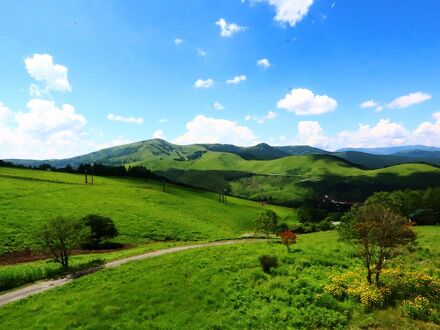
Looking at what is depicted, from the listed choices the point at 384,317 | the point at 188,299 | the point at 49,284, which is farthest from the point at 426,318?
the point at 49,284

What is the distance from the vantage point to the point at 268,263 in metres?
33.4

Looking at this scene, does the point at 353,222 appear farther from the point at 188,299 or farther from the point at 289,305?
the point at 188,299

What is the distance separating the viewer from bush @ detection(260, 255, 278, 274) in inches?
1296

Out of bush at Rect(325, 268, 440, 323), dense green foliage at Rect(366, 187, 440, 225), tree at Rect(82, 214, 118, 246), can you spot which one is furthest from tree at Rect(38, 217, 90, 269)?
dense green foliage at Rect(366, 187, 440, 225)

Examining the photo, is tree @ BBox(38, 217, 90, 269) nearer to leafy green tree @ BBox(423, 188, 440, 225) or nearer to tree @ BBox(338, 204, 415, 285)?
tree @ BBox(338, 204, 415, 285)

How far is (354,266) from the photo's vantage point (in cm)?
3319

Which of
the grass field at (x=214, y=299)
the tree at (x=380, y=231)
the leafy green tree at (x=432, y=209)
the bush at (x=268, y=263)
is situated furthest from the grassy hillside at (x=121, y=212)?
the tree at (x=380, y=231)

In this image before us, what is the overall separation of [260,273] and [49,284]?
73.4 ft

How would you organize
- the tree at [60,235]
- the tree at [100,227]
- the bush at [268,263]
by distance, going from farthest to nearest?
the tree at [100,227], the tree at [60,235], the bush at [268,263]

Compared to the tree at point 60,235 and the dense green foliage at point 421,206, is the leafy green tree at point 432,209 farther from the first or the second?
the tree at point 60,235

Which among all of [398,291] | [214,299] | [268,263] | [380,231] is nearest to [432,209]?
[268,263]

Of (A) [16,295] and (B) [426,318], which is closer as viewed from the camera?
(B) [426,318]

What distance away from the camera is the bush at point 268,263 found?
3291 cm

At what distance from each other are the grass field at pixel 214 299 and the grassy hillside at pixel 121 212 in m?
35.5
